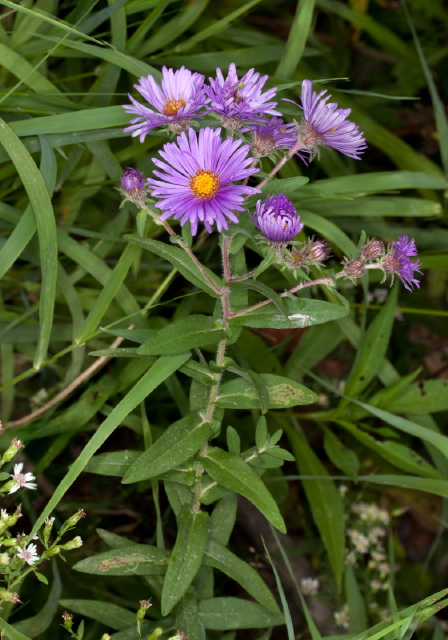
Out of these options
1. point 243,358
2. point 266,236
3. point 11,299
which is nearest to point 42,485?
point 11,299

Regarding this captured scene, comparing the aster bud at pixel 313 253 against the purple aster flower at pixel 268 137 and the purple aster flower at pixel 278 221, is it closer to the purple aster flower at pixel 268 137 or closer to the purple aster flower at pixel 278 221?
the purple aster flower at pixel 278 221

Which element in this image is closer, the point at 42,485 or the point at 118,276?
the point at 118,276

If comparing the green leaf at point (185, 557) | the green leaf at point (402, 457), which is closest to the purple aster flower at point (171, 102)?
the green leaf at point (185, 557)

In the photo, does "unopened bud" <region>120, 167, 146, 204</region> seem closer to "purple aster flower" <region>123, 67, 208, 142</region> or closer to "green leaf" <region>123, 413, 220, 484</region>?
"purple aster flower" <region>123, 67, 208, 142</region>

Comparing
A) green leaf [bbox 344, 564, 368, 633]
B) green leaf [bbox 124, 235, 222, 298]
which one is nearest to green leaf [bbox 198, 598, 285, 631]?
green leaf [bbox 344, 564, 368, 633]

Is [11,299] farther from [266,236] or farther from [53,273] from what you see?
[266,236]

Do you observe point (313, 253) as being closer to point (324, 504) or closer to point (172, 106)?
point (172, 106)
